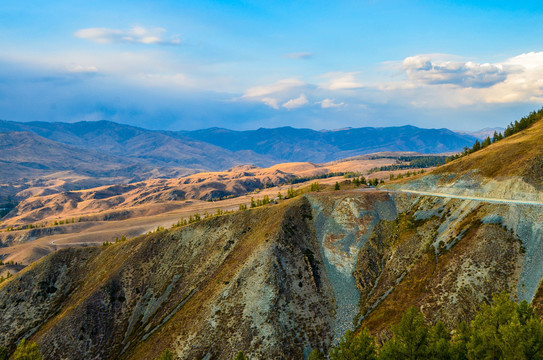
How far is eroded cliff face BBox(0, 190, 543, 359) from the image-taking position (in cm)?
8650

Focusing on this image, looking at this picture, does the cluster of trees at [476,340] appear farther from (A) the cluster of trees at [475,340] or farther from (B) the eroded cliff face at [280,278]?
(B) the eroded cliff face at [280,278]

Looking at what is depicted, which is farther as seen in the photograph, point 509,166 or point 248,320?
point 509,166

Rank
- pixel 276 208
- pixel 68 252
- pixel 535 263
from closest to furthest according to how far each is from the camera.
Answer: pixel 535 263, pixel 276 208, pixel 68 252

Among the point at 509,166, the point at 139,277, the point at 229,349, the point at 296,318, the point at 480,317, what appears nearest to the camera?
the point at 480,317

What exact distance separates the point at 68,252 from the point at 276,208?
95.8 m

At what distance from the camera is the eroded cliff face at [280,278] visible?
8650 centimetres

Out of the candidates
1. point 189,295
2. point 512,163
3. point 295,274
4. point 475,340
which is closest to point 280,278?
point 295,274

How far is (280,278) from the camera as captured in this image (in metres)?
105

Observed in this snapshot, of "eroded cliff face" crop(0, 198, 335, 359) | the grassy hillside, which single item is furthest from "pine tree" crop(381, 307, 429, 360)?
the grassy hillside

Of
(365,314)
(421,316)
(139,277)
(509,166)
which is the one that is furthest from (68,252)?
(509,166)

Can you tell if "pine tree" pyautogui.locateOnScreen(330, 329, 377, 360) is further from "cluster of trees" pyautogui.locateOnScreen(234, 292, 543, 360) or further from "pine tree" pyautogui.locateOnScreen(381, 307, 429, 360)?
"pine tree" pyautogui.locateOnScreen(381, 307, 429, 360)

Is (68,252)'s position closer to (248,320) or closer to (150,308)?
(150,308)

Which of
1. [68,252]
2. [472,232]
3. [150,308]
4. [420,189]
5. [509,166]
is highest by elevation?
[509,166]

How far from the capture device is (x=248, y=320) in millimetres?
94375
